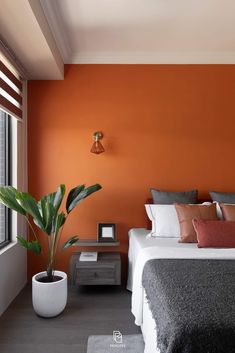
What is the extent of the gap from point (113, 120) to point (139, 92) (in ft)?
1.54

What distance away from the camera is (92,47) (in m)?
3.16

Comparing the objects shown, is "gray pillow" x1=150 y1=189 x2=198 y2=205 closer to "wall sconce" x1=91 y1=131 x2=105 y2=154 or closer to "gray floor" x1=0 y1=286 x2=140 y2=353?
"wall sconce" x1=91 y1=131 x2=105 y2=154

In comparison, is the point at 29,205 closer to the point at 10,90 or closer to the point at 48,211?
the point at 48,211

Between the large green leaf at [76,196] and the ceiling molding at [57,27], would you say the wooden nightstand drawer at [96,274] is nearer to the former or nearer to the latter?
the large green leaf at [76,196]

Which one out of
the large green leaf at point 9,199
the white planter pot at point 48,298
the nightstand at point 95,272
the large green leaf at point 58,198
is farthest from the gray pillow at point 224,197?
the large green leaf at point 9,199

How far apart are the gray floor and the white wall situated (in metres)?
0.14

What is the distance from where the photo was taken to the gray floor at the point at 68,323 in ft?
6.91

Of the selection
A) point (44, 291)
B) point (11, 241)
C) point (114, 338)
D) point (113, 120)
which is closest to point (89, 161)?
point (113, 120)

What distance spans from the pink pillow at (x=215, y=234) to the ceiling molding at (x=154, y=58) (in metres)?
1.99

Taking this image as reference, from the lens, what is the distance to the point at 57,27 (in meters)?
2.64

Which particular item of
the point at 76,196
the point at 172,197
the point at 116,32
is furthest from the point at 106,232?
the point at 116,32

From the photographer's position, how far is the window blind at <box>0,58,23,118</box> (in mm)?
2562

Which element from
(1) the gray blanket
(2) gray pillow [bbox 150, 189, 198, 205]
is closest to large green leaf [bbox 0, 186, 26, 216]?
(1) the gray blanket

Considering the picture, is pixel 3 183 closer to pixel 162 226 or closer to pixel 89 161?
pixel 89 161
